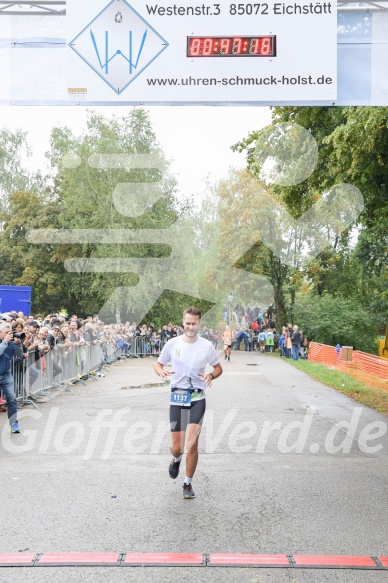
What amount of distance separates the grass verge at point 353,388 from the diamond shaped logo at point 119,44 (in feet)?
26.7

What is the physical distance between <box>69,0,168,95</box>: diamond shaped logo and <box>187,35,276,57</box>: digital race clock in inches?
14.1

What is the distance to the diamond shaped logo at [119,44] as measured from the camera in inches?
378

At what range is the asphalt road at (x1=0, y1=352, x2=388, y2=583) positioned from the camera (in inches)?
227

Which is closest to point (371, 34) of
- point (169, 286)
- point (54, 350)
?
point (54, 350)

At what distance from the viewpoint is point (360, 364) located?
987 inches

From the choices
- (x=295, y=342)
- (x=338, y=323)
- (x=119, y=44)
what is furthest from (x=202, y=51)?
(x=338, y=323)

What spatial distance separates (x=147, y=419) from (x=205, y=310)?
1956 inches

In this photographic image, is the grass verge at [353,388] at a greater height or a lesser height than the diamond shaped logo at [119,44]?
lesser

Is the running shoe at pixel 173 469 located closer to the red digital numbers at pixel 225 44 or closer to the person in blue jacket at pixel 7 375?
the person in blue jacket at pixel 7 375

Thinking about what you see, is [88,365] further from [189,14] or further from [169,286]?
[169,286]

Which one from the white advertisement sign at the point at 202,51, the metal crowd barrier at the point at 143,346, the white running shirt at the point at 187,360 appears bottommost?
the metal crowd barrier at the point at 143,346

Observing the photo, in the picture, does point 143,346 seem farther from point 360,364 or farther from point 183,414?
point 183,414

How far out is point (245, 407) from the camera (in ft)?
50.4

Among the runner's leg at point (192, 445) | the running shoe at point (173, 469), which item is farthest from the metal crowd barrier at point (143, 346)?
the runner's leg at point (192, 445)
